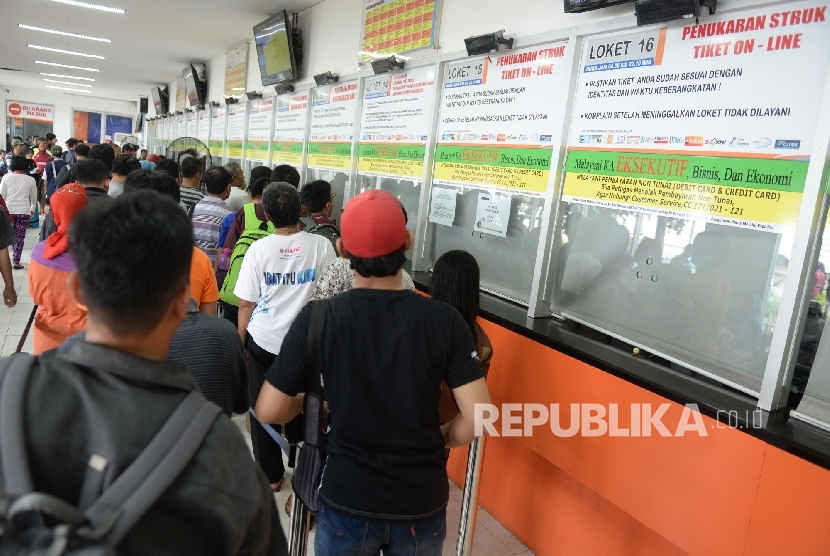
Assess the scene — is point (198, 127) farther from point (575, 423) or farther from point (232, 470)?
point (232, 470)

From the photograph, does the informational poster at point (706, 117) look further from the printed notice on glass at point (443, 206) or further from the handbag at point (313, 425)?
the handbag at point (313, 425)

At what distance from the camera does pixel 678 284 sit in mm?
2139

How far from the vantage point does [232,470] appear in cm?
75

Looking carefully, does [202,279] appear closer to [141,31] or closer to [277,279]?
[277,279]

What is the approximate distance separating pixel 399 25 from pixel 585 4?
6.27 feet

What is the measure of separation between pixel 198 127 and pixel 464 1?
7.46m

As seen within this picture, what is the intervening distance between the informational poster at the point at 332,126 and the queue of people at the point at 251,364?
1.60 metres

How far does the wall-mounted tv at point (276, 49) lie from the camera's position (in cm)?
558

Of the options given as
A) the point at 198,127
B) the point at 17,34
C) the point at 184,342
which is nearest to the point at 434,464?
the point at 184,342

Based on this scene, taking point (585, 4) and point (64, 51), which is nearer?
point (585, 4)

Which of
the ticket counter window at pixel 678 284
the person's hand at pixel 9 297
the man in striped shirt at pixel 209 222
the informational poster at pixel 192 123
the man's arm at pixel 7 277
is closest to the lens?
the ticket counter window at pixel 678 284

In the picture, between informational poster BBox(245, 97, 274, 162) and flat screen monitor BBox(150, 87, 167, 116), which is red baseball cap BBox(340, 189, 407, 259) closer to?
informational poster BBox(245, 97, 274, 162)

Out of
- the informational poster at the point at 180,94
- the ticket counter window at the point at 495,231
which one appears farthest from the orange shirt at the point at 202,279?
the informational poster at the point at 180,94

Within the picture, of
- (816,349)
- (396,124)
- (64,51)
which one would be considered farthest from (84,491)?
(64,51)
